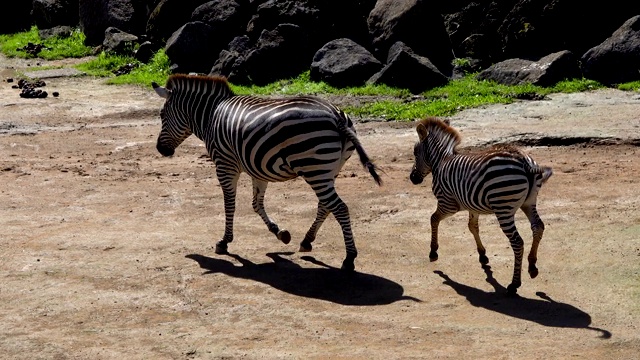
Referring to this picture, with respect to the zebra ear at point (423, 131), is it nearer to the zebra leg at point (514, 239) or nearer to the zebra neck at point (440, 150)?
the zebra neck at point (440, 150)

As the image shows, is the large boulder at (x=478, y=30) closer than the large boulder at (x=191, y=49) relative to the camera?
Yes

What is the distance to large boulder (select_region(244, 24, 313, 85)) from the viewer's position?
20578 mm

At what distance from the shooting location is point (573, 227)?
11219 millimetres

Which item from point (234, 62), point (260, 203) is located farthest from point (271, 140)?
point (234, 62)

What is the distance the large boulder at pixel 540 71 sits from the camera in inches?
722

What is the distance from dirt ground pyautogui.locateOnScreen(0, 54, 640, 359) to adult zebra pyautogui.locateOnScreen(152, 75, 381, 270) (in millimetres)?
621

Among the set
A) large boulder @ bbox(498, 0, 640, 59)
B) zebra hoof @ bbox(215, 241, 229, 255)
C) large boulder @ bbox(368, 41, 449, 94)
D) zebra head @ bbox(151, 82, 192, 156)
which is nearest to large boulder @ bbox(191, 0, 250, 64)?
large boulder @ bbox(368, 41, 449, 94)

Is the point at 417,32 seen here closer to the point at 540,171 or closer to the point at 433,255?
the point at 433,255

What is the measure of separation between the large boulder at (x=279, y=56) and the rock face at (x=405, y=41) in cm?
2

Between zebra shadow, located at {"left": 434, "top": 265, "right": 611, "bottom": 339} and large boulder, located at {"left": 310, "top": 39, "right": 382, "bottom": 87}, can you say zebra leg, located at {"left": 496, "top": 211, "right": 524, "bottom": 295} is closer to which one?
zebra shadow, located at {"left": 434, "top": 265, "right": 611, "bottom": 339}

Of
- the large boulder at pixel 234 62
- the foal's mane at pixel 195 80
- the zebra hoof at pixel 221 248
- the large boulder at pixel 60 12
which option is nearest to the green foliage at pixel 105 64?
the large boulder at pixel 234 62

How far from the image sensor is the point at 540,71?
18391mm

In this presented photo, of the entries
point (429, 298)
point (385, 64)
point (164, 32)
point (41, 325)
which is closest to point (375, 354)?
point (429, 298)

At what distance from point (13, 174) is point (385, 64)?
8.86 m
